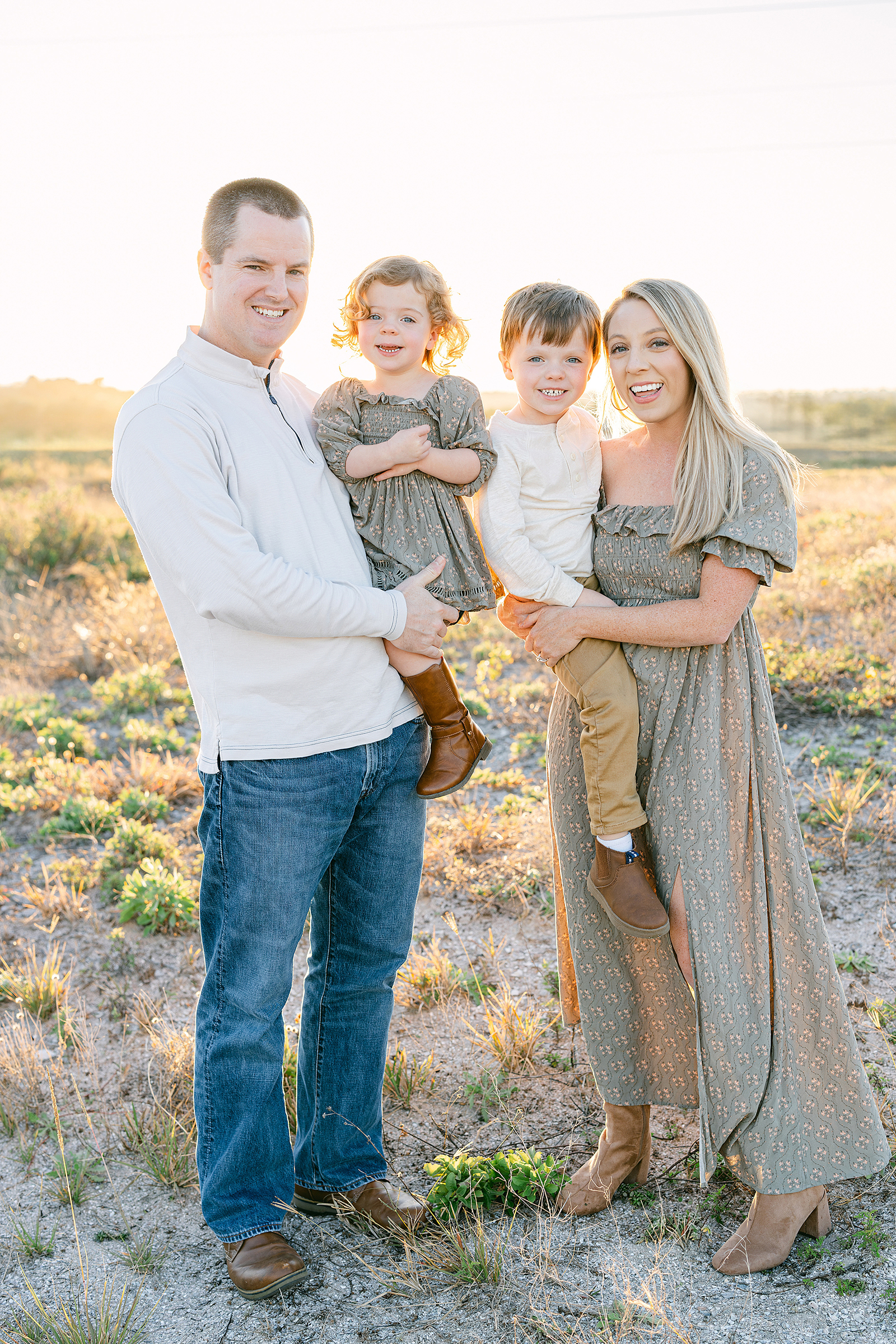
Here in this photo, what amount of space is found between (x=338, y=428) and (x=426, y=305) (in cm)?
45

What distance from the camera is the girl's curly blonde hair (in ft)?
8.67

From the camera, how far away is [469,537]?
9.18 ft

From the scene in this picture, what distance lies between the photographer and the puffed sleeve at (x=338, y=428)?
2.55 m

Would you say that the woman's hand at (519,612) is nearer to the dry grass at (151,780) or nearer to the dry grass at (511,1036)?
the dry grass at (511,1036)

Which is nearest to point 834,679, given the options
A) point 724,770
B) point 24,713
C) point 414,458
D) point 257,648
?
point 724,770

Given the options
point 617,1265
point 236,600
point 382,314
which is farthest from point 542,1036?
point 382,314

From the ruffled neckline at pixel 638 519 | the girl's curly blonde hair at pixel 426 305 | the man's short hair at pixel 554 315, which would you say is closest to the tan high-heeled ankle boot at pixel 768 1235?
the ruffled neckline at pixel 638 519

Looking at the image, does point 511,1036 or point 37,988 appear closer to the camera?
point 511,1036

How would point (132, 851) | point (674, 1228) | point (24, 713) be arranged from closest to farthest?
1. point (674, 1228)
2. point (132, 851)
3. point (24, 713)

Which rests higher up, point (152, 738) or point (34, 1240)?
point (152, 738)

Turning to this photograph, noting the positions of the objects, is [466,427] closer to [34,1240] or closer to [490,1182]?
[490,1182]

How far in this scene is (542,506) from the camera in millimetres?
2693

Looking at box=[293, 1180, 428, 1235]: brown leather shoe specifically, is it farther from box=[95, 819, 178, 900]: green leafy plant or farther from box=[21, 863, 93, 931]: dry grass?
box=[95, 819, 178, 900]: green leafy plant

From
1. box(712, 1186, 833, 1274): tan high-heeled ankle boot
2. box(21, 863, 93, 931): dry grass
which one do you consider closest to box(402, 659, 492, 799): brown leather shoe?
box(712, 1186, 833, 1274): tan high-heeled ankle boot
